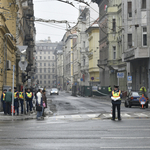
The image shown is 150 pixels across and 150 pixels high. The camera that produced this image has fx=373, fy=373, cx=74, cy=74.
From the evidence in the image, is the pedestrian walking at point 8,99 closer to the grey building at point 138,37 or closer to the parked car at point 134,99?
the parked car at point 134,99

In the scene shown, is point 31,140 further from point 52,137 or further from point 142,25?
point 142,25

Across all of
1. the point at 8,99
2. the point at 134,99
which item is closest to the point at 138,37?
the point at 134,99

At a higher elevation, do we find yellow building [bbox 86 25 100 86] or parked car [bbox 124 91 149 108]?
yellow building [bbox 86 25 100 86]

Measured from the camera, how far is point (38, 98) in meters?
20.1

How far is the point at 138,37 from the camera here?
4000cm

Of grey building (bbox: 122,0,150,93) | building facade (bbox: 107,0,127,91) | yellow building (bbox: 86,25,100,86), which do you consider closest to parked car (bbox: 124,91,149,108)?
grey building (bbox: 122,0,150,93)

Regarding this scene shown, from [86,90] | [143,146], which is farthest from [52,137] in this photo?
[86,90]

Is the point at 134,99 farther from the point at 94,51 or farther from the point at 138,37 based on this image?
the point at 94,51

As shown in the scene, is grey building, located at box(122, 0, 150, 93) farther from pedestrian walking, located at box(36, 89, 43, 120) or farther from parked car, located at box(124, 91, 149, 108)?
pedestrian walking, located at box(36, 89, 43, 120)

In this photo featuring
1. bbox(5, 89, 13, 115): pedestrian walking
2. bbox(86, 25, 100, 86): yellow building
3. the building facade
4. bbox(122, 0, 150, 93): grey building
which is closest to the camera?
bbox(5, 89, 13, 115): pedestrian walking

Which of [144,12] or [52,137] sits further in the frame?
[144,12]

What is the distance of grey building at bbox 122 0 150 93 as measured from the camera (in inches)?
1550

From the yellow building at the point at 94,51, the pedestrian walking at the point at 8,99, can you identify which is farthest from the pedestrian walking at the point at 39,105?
the yellow building at the point at 94,51

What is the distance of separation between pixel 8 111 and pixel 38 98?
3878 mm
